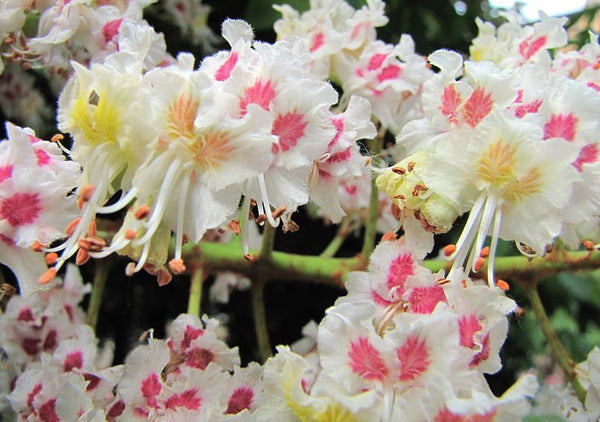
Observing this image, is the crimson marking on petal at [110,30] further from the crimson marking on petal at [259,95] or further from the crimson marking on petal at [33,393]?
the crimson marking on petal at [33,393]

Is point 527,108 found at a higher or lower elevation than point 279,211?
higher

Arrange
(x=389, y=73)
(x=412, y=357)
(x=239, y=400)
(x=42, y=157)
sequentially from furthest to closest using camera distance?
(x=389, y=73) < (x=239, y=400) < (x=42, y=157) < (x=412, y=357)

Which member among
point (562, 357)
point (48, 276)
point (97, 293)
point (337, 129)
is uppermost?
point (337, 129)

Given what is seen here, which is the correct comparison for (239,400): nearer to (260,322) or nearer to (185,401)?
(185,401)

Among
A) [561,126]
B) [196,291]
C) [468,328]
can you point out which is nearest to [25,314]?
[196,291]

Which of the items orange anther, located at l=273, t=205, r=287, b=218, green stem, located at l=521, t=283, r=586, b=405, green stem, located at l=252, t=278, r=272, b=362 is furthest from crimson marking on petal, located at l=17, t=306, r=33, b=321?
green stem, located at l=521, t=283, r=586, b=405

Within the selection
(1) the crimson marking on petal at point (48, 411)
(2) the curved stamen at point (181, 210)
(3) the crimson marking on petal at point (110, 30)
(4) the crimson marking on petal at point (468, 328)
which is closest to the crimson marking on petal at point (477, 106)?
(4) the crimson marking on petal at point (468, 328)

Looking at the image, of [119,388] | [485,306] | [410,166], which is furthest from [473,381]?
[119,388]

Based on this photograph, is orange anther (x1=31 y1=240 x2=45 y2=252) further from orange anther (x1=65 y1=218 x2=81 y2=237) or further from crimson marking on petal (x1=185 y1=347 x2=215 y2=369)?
crimson marking on petal (x1=185 y1=347 x2=215 y2=369)
